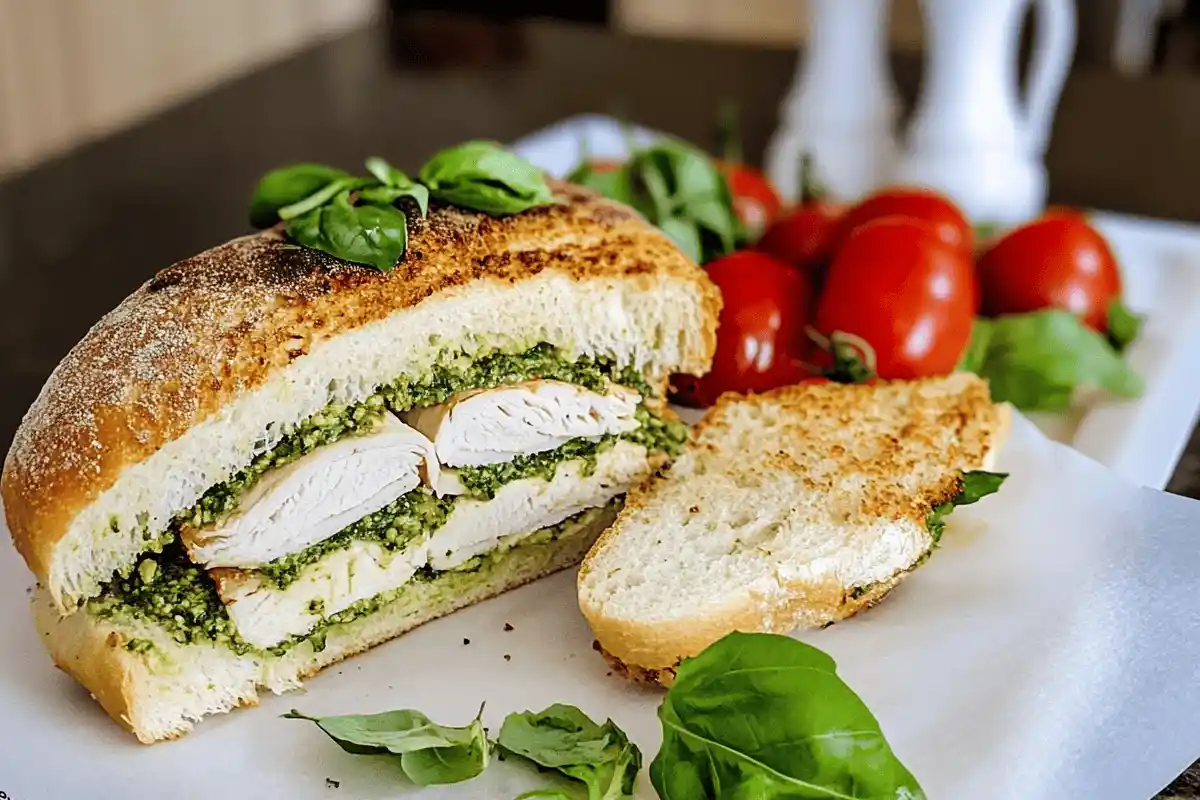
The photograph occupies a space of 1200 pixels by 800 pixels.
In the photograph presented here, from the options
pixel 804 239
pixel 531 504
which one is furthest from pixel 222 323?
pixel 804 239

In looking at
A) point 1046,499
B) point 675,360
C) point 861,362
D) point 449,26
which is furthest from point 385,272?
point 449,26

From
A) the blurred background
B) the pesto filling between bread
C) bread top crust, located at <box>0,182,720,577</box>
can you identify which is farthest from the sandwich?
the blurred background

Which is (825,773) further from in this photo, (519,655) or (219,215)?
(219,215)

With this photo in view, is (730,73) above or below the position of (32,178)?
above

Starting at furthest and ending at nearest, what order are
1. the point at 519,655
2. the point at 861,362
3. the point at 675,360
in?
the point at 861,362 → the point at 675,360 → the point at 519,655

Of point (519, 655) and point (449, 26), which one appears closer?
point (519, 655)

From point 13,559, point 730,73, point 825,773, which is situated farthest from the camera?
point 730,73

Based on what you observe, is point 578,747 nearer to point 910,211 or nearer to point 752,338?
point 752,338
